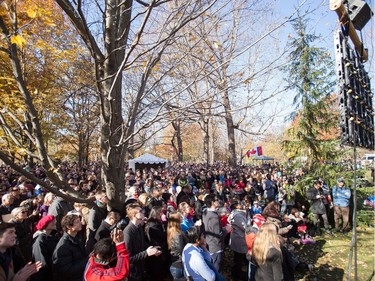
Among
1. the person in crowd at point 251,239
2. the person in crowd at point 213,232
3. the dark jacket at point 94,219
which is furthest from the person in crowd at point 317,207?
the dark jacket at point 94,219

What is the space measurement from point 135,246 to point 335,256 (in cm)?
525

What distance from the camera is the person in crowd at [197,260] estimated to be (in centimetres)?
357

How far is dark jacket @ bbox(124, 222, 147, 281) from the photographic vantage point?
412 cm

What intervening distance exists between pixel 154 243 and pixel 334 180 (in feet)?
23.6

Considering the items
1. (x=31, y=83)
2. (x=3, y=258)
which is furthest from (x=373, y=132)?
(x=31, y=83)

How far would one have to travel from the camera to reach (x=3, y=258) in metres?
3.04

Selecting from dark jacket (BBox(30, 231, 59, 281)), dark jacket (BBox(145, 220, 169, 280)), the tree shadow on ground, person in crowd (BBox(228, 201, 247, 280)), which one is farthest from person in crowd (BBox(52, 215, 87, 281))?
the tree shadow on ground

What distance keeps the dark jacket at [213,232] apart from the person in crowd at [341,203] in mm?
5392

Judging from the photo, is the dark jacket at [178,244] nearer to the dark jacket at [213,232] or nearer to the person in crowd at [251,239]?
the person in crowd at [251,239]

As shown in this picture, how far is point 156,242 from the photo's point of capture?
16.3 ft

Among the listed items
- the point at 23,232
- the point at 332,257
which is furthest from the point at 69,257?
the point at 332,257

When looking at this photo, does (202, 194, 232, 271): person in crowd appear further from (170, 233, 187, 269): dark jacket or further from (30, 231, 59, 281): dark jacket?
(30, 231, 59, 281): dark jacket

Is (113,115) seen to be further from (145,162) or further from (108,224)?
(145,162)

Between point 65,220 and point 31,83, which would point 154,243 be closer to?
point 65,220
